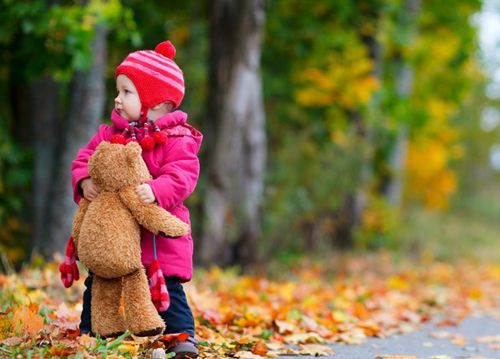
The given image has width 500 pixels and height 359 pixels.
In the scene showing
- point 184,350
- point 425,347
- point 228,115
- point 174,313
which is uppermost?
point 228,115

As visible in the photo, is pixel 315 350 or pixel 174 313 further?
pixel 315 350

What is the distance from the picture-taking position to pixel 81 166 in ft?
11.2

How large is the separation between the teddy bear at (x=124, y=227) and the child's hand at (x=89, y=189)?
2.1 inches

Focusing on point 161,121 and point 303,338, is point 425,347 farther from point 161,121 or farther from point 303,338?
point 161,121

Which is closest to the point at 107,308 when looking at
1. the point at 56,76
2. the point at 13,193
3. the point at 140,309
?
the point at 140,309

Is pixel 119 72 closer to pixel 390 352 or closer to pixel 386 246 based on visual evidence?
pixel 390 352

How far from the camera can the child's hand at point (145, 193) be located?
3172mm

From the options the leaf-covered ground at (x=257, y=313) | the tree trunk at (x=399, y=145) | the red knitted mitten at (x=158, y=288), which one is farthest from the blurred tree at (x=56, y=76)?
the tree trunk at (x=399, y=145)

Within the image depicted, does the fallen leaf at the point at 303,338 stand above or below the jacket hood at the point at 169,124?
below

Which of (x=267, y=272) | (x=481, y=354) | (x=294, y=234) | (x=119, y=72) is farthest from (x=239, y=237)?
(x=119, y=72)

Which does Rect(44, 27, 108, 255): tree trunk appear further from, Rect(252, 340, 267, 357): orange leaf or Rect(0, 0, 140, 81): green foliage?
Rect(252, 340, 267, 357): orange leaf

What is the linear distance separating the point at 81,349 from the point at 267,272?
690 cm

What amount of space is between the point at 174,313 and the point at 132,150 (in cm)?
87

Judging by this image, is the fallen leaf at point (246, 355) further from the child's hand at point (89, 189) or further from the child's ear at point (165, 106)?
the child's ear at point (165, 106)
